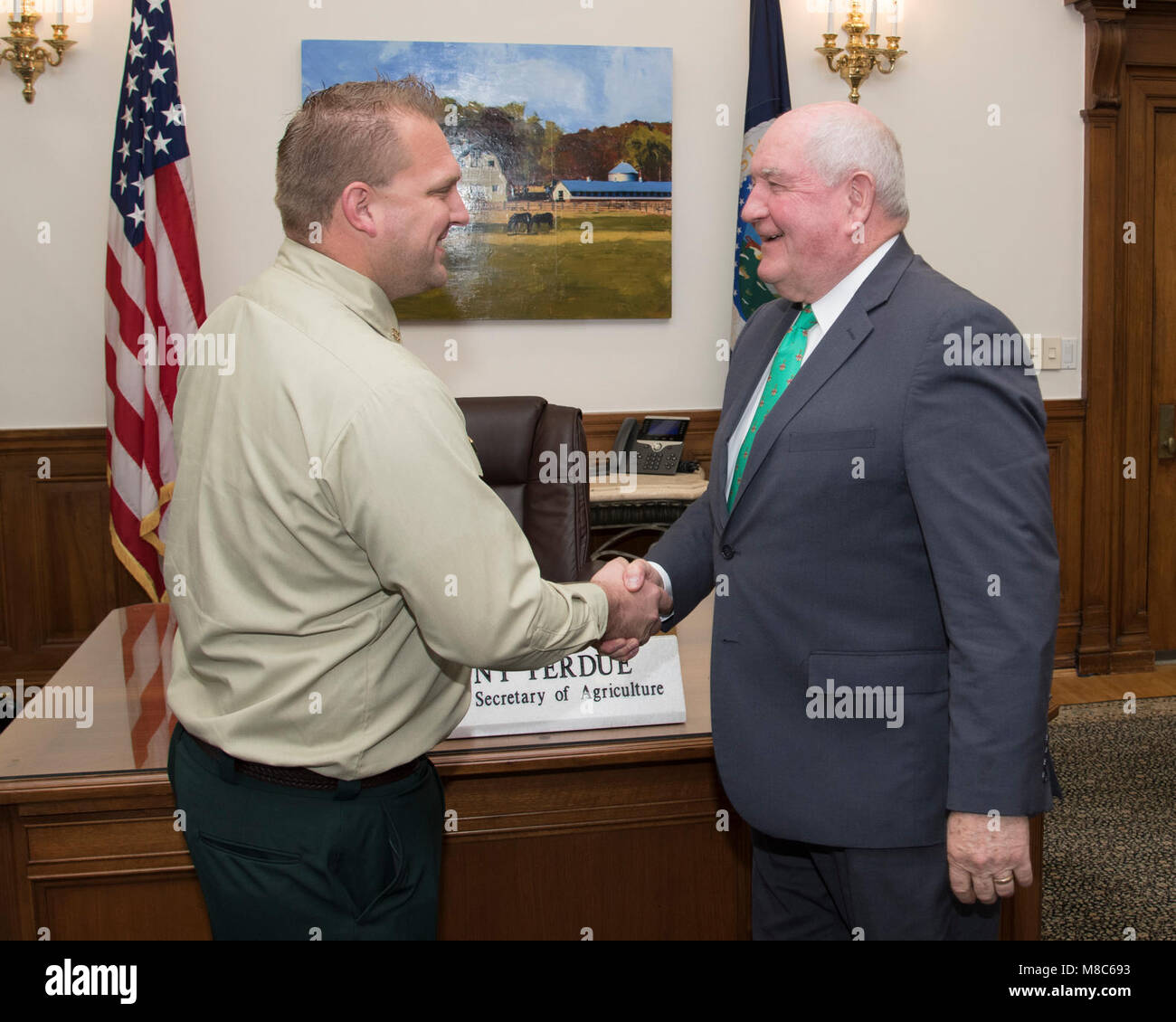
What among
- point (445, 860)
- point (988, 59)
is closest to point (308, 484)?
point (445, 860)

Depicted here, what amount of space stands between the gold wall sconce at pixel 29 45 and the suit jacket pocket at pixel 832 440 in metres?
3.69

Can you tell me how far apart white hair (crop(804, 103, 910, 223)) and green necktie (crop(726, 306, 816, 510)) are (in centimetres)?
20

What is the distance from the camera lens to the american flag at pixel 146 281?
4.00 meters

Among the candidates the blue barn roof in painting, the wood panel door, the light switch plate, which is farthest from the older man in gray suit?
the wood panel door

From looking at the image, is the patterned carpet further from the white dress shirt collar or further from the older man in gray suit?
the white dress shirt collar

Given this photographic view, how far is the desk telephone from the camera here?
4.36 metres

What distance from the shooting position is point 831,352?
1557 mm

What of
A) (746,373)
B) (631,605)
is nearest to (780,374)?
(746,373)

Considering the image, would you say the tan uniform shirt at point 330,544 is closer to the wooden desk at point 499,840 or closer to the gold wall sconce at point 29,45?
the wooden desk at point 499,840

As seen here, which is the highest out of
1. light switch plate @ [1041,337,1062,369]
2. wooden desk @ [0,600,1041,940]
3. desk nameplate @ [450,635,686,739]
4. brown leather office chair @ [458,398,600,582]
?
light switch plate @ [1041,337,1062,369]

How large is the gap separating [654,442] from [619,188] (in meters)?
1.03

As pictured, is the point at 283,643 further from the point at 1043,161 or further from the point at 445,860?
the point at 1043,161

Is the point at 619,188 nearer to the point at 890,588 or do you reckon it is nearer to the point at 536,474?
the point at 536,474
